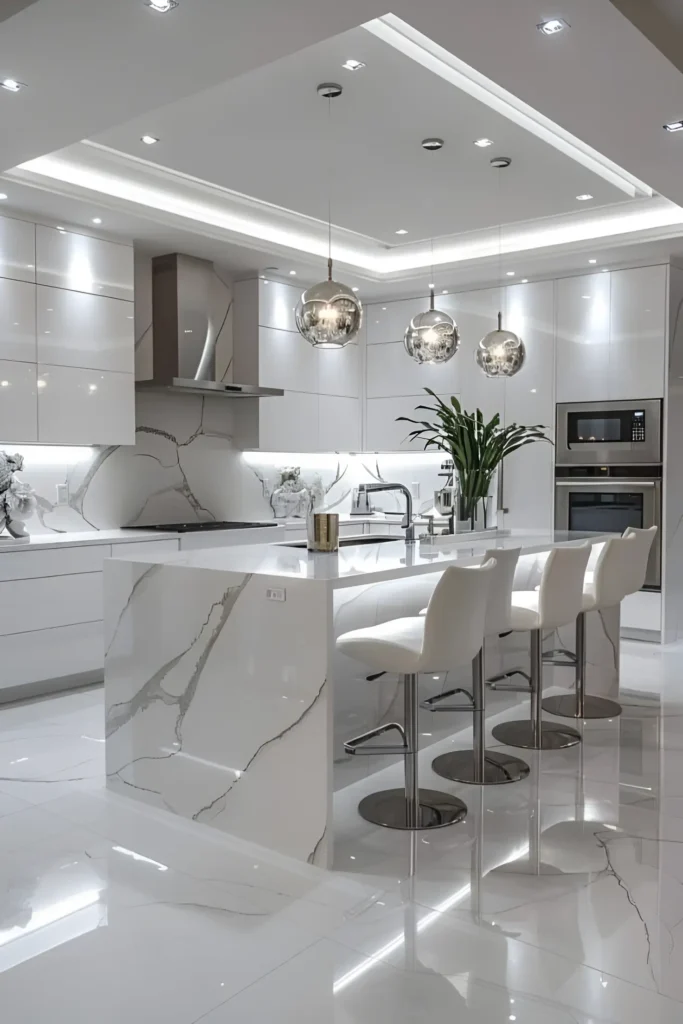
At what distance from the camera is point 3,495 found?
4.89 metres

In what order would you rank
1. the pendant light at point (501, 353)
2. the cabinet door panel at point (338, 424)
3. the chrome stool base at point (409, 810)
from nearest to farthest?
the chrome stool base at point (409, 810), the pendant light at point (501, 353), the cabinet door panel at point (338, 424)

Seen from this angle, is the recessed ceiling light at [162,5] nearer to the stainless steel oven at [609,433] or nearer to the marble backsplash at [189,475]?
the marble backsplash at [189,475]

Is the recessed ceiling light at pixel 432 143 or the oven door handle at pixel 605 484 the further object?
the oven door handle at pixel 605 484

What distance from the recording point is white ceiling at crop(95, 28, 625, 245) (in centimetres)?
366

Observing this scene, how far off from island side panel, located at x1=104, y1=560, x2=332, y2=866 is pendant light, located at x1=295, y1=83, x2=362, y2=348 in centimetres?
117

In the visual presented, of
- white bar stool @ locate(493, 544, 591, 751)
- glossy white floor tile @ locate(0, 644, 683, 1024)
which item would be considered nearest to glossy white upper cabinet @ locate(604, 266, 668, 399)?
white bar stool @ locate(493, 544, 591, 751)

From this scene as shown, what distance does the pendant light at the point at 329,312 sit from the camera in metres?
3.64

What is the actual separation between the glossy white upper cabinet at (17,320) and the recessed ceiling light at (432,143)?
230 cm

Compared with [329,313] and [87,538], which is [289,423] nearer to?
[87,538]

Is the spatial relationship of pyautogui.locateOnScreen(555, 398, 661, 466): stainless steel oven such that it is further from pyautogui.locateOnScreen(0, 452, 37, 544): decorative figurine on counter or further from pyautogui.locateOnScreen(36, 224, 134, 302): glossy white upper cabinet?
pyautogui.locateOnScreen(0, 452, 37, 544): decorative figurine on counter

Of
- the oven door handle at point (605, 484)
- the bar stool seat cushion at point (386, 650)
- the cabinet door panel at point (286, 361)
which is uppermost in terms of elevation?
the cabinet door panel at point (286, 361)

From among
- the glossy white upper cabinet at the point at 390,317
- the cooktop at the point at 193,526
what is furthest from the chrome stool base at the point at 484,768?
the glossy white upper cabinet at the point at 390,317

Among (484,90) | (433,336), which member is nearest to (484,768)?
(433,336)

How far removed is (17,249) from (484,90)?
106 inches
